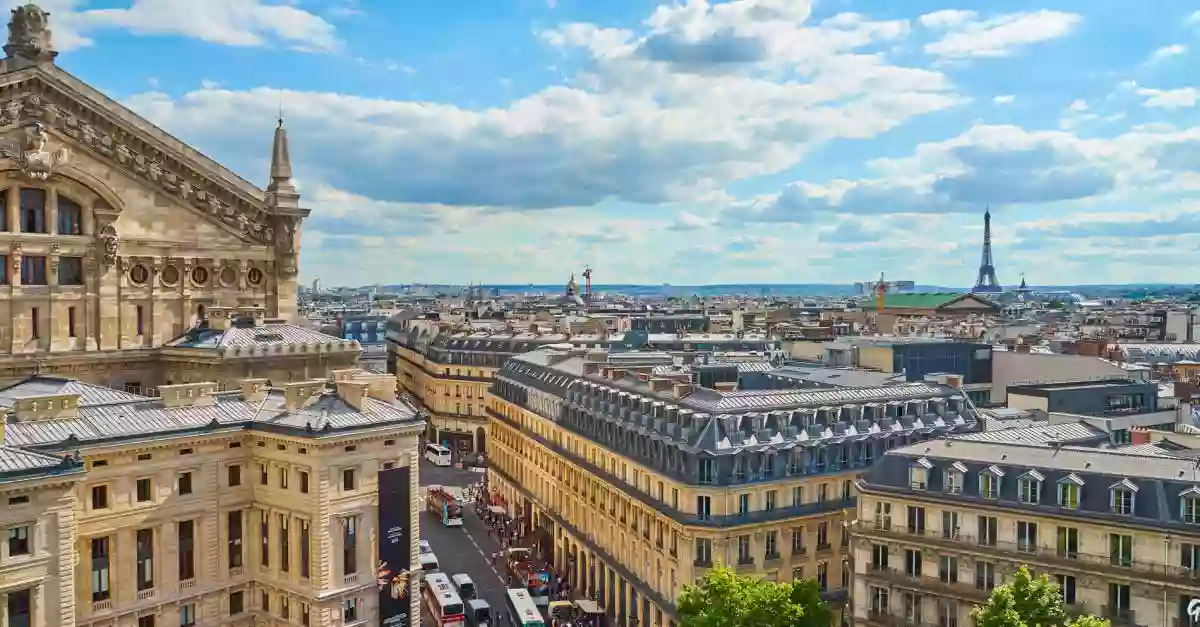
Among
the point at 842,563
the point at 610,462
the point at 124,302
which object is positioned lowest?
the point at 842,563

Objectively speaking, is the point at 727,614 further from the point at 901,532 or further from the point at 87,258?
the point at 87,258

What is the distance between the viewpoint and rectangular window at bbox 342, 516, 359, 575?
62.2m

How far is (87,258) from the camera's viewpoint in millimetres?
70938

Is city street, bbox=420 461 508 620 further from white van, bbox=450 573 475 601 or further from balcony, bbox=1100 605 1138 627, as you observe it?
balcony, bbox=1100 605 1138 627

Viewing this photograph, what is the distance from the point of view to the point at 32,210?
69.0 m

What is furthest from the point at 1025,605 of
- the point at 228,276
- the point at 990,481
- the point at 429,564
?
the point at 228,276

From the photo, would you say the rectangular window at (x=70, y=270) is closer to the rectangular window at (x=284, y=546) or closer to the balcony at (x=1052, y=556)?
the rectangular window at (x=284, y=546)

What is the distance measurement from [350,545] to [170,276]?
2633 cm

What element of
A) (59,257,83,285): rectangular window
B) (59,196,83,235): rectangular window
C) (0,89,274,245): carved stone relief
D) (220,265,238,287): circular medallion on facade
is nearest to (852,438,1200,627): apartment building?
(220,265,238,287): circular medallion on facade

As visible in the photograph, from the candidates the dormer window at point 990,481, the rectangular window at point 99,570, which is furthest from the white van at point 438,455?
the dormer window at point 990,481

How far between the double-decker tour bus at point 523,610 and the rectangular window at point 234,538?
71.8 ft

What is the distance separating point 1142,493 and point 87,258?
66869 millimetres

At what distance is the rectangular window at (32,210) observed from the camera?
68.5 m

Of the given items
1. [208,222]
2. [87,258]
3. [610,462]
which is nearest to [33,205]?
[87,258]
